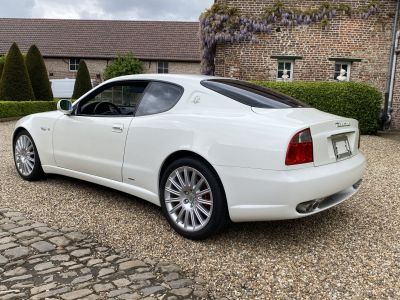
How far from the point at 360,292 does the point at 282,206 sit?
82 centimetres

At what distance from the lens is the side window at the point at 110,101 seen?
4.72 m

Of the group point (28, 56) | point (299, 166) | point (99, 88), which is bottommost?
point (299, 166)

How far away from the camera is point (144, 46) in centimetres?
3319

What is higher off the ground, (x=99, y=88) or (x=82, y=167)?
(x=99, y=88)

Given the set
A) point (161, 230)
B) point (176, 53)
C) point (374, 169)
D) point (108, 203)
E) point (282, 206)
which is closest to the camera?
point (282, 206)

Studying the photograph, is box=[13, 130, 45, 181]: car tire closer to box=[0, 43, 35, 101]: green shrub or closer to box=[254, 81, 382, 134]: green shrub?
box=[254, 81, 382, 134]: green shrub

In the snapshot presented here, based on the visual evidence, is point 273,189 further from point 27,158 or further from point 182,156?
point 27,158

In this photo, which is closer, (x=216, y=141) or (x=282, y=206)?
(x=282, y=206)

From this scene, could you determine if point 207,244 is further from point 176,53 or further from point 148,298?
point 176,53

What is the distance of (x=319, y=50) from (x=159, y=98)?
1140 cm

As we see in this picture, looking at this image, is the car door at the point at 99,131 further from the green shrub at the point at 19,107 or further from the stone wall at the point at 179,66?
the stone wall at the point at 179,66

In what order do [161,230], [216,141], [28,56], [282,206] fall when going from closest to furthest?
[282,206] → [216,141] → [161,230] → [28,56]

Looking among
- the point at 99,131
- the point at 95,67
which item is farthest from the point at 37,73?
the point at 99,131

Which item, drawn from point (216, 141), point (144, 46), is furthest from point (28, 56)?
point (216, 141)
